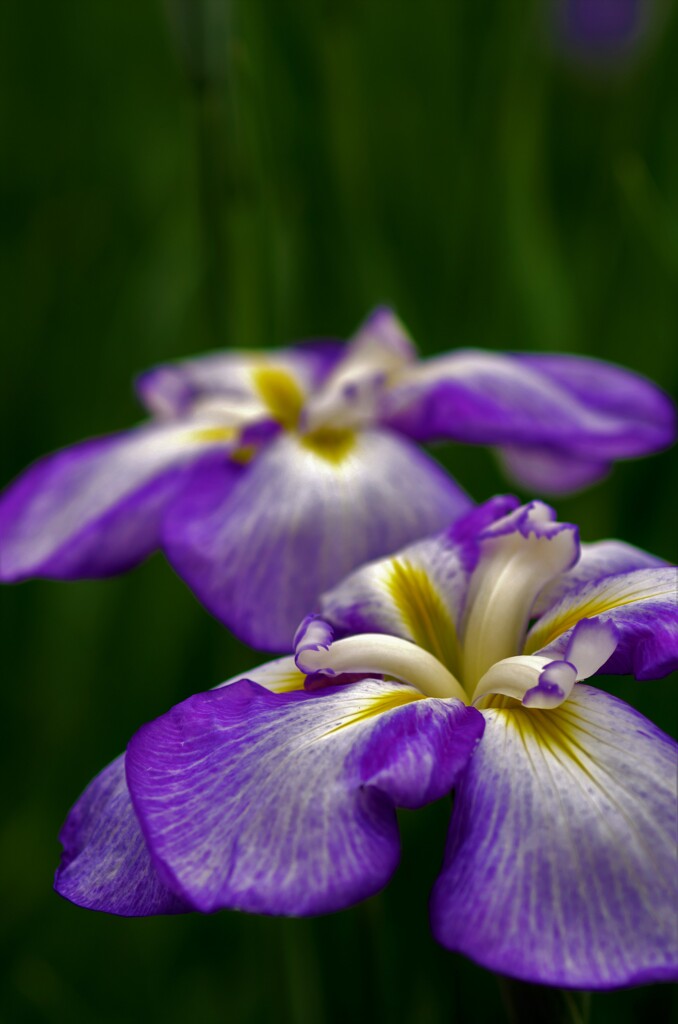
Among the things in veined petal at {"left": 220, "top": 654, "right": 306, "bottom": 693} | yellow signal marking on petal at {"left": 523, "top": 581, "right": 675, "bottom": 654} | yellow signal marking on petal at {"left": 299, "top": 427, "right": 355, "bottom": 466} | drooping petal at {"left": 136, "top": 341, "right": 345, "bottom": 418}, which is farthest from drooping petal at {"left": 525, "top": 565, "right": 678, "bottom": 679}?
drooping petal at {"left": 136, "top": 341, "right": 345, "bottom": 418}

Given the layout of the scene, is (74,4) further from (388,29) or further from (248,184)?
(248,184)

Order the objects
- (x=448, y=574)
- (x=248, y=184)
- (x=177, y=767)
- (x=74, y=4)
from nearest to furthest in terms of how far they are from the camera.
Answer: (x=177, y=767), (x=448, y=574), (x=248, y=184), (x=74, y=4)

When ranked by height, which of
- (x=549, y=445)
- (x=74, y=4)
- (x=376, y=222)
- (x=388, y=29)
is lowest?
(x=549, y=445)

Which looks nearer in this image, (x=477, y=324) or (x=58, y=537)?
(x=58, y=537)

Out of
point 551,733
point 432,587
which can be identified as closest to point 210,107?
point 432,587

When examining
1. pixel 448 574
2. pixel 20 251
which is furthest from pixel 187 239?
pixel 448 574

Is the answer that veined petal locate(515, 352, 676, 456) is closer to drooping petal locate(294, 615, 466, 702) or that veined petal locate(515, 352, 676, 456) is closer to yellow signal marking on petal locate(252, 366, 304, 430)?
yellow signal marking on petal locate(252, 366, 304, 430)

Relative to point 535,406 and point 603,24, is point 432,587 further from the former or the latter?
point 603,24
